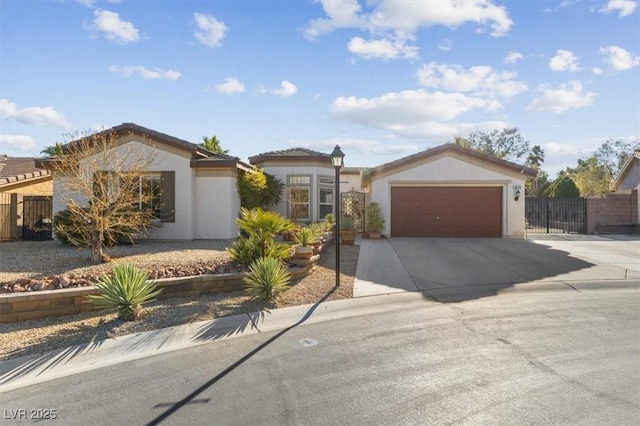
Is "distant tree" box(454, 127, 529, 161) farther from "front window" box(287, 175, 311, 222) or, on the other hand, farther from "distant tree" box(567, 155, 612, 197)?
"front window" box(287, 175, 311, 222)

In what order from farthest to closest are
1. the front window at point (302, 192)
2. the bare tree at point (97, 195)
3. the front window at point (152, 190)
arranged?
the front window at point (302, 192) < the front window at point (152, 190) < the bare tree at point (97, 195)

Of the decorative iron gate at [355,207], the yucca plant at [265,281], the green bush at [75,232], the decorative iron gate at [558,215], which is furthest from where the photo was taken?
the decorative iron gate at [558,215]

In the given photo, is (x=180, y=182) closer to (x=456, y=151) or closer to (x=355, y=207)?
(x=355, y=207)

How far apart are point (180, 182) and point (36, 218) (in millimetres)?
6996

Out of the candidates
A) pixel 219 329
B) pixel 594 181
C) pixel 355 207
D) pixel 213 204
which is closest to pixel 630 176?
pixel 594 181

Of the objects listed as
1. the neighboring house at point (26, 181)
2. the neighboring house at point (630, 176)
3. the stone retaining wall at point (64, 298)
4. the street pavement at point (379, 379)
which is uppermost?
the neighboring house at point (630, 176)

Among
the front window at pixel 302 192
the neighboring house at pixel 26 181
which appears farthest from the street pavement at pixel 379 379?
the neighboring house at pixel 26 181

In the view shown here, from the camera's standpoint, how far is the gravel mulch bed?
17.8ft

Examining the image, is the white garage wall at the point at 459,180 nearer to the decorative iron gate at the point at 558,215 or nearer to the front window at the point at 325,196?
the front window at the point at 325,196

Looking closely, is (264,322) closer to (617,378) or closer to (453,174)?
(617,378)

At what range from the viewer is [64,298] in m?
6.36

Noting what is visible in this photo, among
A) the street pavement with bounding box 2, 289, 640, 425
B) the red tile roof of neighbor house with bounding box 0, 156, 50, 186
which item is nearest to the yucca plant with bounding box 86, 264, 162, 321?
the street pavement with bounding box 2, 289, 640, 425

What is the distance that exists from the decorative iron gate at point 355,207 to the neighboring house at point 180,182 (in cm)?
595

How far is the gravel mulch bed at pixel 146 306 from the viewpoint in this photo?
5414 millimetres
